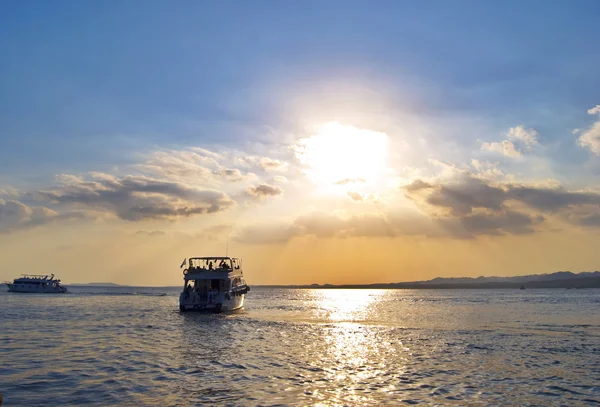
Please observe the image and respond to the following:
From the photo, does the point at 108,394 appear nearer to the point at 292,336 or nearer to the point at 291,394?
the point at 291,394

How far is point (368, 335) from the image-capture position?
48.0 metres

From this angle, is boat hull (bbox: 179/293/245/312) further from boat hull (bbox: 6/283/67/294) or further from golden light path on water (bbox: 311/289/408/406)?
boat hull (bbox: 6/283/67/294)

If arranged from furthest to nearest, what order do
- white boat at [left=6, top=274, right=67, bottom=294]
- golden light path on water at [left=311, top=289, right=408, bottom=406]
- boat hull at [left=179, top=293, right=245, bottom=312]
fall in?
white boat at [left=6, top=274, right=67, bottom=294] < boat hull at [left=179, top=293, right=245, bottom=312] < golden light path on water at [left=311, top=289, right=408, bottom=406]

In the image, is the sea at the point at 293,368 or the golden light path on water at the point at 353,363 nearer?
the sea at the point at 293,368

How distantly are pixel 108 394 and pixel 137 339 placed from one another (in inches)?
819

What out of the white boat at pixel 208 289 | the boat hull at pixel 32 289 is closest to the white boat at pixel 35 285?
the boat hull at pixel 32 289

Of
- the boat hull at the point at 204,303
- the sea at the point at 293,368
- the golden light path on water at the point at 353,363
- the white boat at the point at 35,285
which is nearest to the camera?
the sea at the point at 293,368

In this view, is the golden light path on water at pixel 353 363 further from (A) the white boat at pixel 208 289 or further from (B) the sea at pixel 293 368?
(A) the white boat at pixel 208 289

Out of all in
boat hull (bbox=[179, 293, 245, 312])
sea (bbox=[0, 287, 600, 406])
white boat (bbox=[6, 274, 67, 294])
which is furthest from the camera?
white boat (bbox=[6, 274, 67, 294])

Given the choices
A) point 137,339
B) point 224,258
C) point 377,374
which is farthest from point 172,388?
point 224,258

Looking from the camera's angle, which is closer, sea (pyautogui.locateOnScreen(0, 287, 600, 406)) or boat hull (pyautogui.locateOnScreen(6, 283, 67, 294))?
sea (pyautogui.locateOnScreen(0, 287, 600, 406))

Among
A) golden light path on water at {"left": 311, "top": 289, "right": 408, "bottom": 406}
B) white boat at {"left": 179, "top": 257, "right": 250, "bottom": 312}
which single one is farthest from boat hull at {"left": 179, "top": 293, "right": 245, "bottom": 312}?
golden light path on water at {"left": 311, "top": 289, "right": 408, "bottom": 406}

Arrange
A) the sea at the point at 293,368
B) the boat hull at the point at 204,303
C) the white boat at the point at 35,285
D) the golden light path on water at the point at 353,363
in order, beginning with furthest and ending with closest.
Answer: the white boat at the point at 35,285, the boat hull at the point at 204,303, the golden light path on water at the point at 353,363, the sea at the point at 293,368

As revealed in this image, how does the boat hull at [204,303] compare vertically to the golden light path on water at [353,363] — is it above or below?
above
